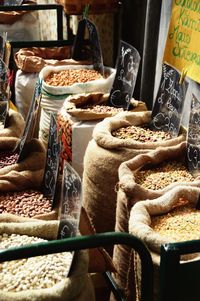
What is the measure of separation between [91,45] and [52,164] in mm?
1617

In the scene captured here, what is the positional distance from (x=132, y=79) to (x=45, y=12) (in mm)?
3626

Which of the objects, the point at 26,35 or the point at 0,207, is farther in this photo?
the point at 26,35

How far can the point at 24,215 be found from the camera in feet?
6.95

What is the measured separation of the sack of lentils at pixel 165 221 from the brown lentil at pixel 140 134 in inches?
22.3

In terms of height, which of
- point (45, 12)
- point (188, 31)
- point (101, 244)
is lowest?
point (45, 12)

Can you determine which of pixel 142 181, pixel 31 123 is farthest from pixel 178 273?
pixel 31 123

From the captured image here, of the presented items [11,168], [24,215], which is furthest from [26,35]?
[24,215]

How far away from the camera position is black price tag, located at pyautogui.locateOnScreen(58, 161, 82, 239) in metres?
1.64

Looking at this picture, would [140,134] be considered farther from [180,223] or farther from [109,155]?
[180,223]

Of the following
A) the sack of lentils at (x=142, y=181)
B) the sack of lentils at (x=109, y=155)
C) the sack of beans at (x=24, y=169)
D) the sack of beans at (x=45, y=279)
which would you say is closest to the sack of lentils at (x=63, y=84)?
the sack of lentils at (x=109, y=155)

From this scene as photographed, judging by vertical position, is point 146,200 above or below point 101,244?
below

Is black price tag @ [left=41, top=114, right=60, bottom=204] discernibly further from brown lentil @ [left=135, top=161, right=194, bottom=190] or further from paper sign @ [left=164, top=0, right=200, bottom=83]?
paper sign @ [left=164, top=0, right=200, bottom=83]

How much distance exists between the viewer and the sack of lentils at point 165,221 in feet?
5.79

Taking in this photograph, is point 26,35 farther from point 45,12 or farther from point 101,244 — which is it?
point 101,244
